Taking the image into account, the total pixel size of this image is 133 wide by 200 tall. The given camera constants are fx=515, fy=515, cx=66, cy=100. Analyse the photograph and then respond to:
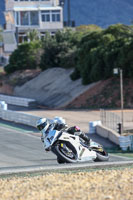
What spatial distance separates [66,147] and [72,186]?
463 cm

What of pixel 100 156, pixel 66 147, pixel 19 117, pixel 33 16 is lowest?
pixel 19 117

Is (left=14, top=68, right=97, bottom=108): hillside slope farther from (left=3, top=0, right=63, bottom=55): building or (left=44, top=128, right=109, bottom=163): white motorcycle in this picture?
(left=44, top=128, right=109, bottom=163): white motorcycle

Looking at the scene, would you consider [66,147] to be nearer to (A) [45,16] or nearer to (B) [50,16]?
(B) [50,16]

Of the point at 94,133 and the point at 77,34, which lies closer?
Result: the point at 94,133

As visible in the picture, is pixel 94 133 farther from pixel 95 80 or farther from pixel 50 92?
pixel 50 92

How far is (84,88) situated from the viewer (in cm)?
5250

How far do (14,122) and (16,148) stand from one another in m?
13.3

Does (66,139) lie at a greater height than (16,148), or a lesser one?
greater

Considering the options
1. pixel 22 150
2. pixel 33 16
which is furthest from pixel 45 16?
pixel 22 150

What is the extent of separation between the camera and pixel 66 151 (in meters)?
14.2

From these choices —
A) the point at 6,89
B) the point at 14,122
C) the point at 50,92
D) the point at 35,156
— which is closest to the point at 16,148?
the point at 35,156

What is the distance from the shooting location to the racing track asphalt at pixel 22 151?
66.2ft

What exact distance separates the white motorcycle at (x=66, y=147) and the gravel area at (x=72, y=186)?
264 centimetres

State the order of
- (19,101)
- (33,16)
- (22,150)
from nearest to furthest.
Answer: (22,150) < (19,101) < (33,16)
